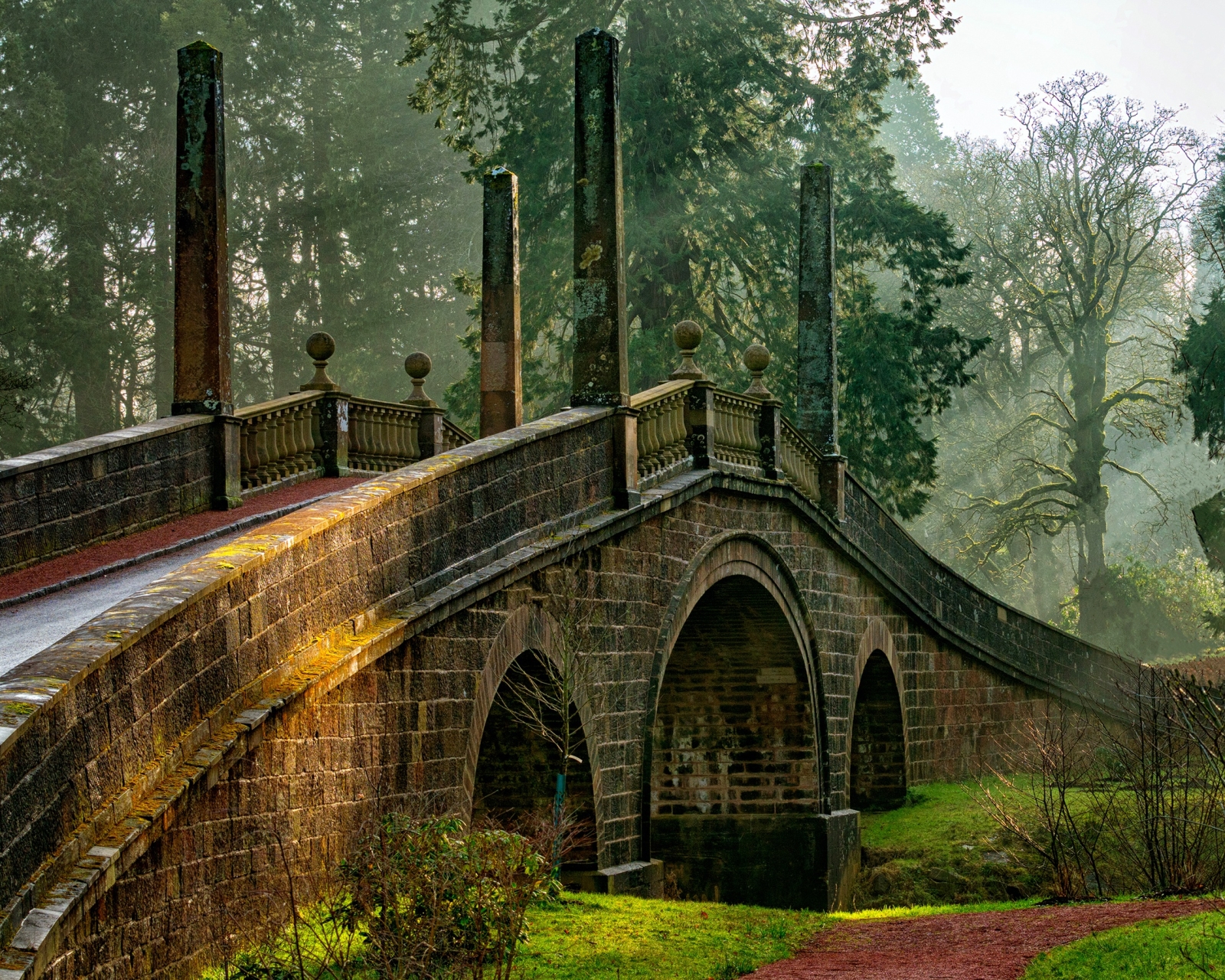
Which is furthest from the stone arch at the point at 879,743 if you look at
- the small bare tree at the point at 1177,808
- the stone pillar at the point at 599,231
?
the stone pillar at the point at 599,231

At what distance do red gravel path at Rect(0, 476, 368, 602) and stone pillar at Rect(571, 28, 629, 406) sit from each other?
248 cm

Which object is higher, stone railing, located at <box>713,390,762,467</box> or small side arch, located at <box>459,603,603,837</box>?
stone railing, located at <box>713,390,762,467</box>

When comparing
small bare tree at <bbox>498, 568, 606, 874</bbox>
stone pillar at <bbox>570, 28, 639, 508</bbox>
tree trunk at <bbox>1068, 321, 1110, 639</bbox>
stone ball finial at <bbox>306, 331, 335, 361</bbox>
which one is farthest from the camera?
tree trunk at <bbox>1068, 321, 1110, 639</bbox>

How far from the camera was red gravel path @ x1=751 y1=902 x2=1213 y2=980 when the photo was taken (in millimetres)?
8875

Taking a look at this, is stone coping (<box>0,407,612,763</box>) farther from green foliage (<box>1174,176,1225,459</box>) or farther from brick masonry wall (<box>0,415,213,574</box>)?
green foliage (<box>1174,176,1225,459</box>)

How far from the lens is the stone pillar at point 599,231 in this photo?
1198 centimetres

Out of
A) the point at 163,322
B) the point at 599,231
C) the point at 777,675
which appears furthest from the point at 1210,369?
the point at 163,322

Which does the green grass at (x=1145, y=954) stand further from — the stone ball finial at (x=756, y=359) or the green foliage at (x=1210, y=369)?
the green foliage at (x=1210, y=369)

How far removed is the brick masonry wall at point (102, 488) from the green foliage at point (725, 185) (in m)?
12.3

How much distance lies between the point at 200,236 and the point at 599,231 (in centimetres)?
317

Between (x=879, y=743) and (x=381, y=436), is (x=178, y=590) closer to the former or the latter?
(x=381, y=436)

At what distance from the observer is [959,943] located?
32.7 feet

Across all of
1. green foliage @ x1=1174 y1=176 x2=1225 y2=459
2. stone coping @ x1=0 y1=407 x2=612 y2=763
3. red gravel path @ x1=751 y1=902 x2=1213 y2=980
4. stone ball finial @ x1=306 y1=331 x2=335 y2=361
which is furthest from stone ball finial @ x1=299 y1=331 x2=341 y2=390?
green foliage @ x1=1174 y1=176 x2=1225 y2=459

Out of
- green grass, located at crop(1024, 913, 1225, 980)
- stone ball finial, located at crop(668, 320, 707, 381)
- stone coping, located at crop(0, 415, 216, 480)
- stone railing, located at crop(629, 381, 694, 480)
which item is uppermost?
stone ball finial, located at crop(668, 320, 707, 381)
